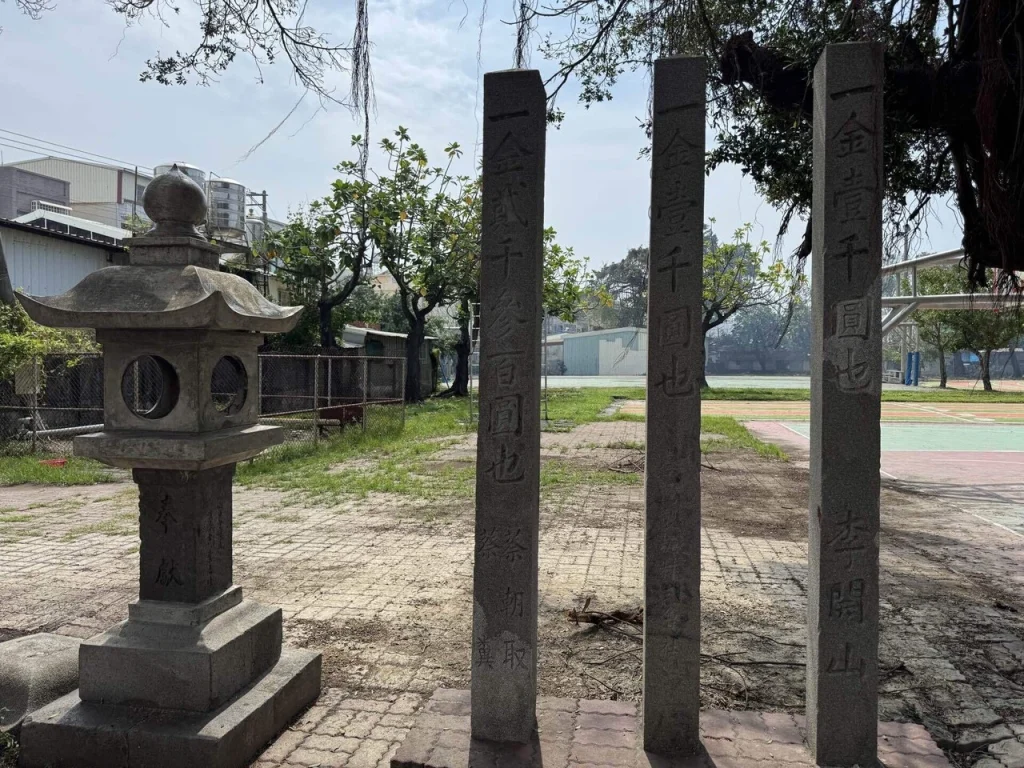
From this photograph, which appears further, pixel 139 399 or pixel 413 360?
pixel 413 360

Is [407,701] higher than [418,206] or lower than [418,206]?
lower

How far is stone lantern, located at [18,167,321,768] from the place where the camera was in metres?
3.13

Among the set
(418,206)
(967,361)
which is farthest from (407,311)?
(967,361)

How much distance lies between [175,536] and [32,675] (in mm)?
1069

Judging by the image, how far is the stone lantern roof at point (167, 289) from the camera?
3.20 metres

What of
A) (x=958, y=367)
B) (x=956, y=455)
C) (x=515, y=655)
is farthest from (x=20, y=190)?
(x=958, y=367)

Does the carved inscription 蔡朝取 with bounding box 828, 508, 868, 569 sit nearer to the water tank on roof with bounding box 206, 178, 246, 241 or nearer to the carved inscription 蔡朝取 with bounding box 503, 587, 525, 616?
the carved inscription 蔡朝取 with bounding box 503, 587, 525, 616

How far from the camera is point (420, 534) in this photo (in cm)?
730

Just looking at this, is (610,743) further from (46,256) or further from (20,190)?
(20,190)

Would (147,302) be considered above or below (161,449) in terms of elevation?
above

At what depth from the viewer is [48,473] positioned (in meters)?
10.1

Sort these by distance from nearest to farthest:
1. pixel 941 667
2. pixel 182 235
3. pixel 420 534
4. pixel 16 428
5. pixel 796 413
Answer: pixel 182 235 → pixel 941 667 → pixel 420 534 → pixel 16 428 → pixel 796 413

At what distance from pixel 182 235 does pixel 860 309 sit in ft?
9.84

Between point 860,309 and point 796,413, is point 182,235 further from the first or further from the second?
point 796,413
